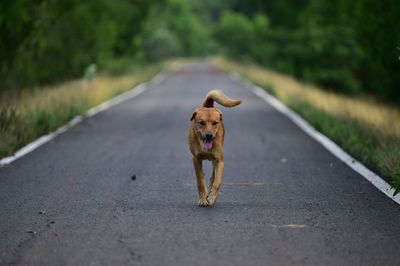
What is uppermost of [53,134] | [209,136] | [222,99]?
[222,99]

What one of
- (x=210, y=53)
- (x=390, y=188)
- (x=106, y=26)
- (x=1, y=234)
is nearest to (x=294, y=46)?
(x=106, y=26)

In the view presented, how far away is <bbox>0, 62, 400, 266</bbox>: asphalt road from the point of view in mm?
5676

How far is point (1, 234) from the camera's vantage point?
6359mm

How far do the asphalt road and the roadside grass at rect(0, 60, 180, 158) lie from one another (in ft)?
2.11

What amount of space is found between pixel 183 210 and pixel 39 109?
9.26 m

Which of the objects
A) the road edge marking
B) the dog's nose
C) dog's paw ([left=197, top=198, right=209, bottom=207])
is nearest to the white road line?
dog's paw ([left=197, top=198, right=209, bottom=207])

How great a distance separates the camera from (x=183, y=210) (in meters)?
7.43

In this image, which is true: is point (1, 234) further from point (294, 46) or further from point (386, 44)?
point (294, 46)

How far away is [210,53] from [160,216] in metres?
178

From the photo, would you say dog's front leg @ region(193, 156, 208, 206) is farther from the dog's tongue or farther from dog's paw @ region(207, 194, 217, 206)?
the dog's tongue

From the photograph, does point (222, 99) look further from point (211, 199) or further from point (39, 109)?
point (39, 109)

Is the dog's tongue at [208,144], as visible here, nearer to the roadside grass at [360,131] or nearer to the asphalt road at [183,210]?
the asphalt road at [183,210]

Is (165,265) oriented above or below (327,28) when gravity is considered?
above

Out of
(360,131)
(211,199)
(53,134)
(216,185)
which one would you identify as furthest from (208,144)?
(53,134)
